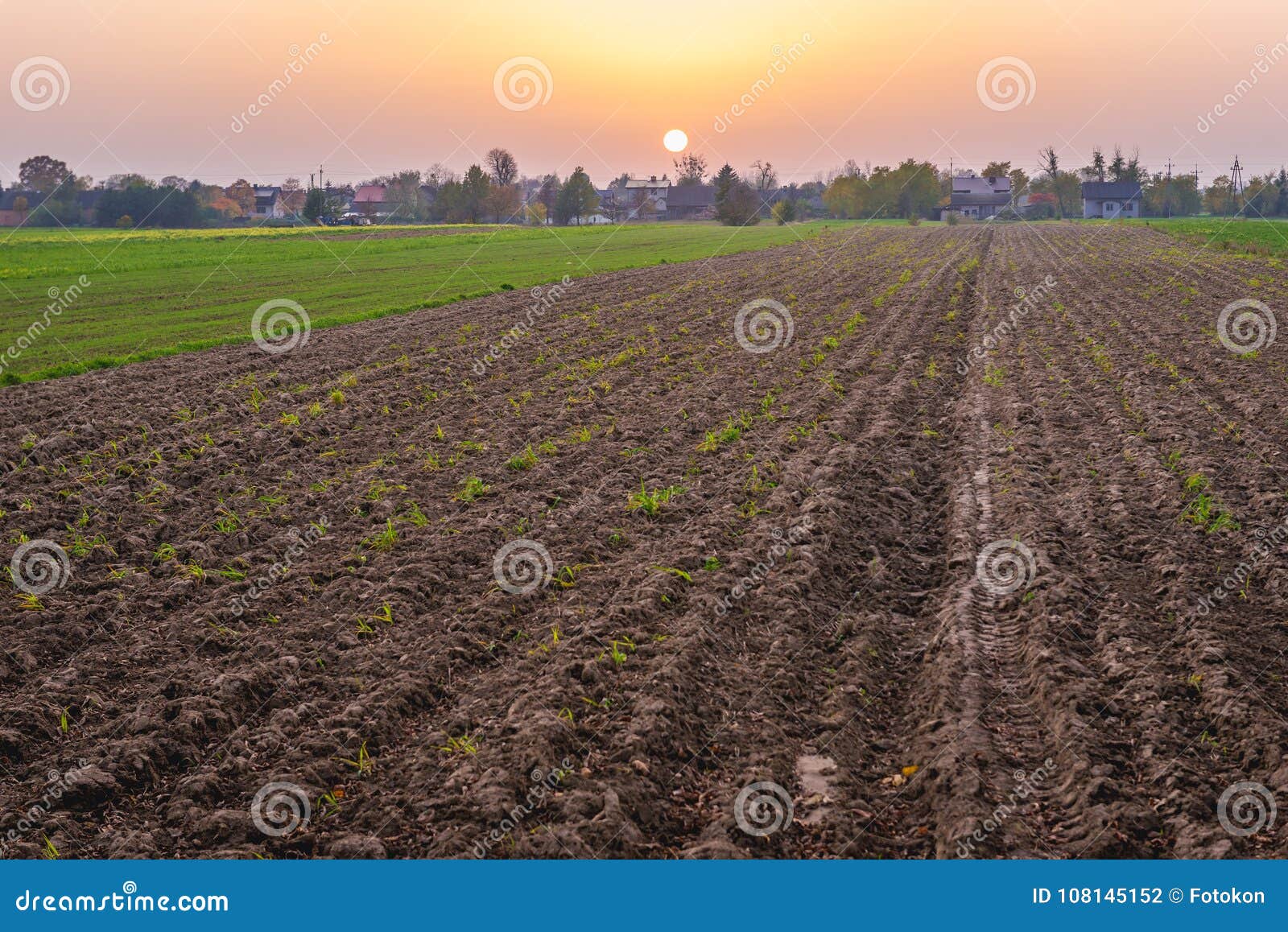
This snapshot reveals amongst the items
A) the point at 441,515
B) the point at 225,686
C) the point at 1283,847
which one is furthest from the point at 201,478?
the point at 1283,847

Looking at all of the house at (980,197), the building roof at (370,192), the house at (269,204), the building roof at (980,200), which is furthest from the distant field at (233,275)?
the building roof at (980,200)

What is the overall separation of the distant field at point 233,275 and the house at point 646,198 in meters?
74.4

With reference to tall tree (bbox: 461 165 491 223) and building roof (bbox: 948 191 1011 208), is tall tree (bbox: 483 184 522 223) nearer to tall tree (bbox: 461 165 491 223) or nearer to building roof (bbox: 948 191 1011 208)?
tall tree (bbox: 461 165 491 223)

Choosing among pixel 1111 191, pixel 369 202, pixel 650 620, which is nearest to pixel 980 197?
pixel 1111 191

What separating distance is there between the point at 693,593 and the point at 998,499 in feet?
13.6

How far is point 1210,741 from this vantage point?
5840mm

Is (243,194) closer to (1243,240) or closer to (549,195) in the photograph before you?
(549,195)

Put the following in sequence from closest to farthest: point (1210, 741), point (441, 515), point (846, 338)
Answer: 1. point (1210, 741)
2. point (441, 515)
3. point (846, 338)

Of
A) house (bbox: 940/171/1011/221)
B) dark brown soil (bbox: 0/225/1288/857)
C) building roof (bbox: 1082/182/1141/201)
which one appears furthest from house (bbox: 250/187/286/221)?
dark brown soil (bbox: 0/225/1288/857)

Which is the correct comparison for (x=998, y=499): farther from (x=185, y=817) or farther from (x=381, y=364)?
(x=381, y=364)

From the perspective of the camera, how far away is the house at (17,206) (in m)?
103

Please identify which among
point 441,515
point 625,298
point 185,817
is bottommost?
point 185,817

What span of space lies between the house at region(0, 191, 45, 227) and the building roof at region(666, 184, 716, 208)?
2969 inches

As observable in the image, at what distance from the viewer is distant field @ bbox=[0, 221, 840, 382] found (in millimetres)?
22031
